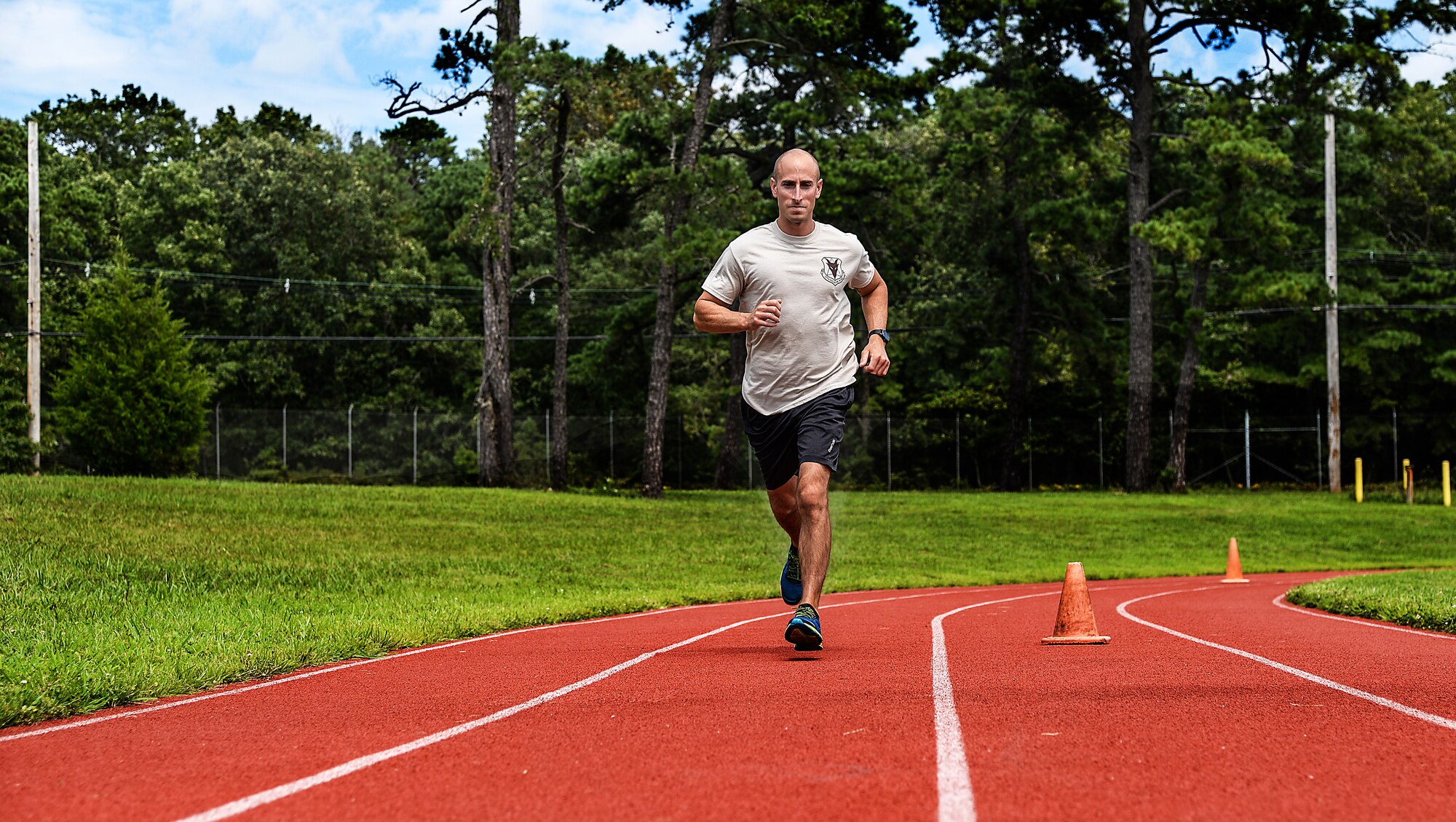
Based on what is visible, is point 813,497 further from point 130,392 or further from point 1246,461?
point 1246,461

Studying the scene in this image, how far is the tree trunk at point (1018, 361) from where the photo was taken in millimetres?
42219

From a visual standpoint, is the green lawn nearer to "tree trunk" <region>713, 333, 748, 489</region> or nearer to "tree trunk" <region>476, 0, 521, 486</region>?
"tree trunk" <region>476, 0, 521, 486</region>

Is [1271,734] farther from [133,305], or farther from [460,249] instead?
[460,249]

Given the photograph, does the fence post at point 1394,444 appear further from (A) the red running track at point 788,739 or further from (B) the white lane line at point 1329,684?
(A) the red running track at point 788,739

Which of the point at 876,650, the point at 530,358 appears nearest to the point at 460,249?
the point at 530,358

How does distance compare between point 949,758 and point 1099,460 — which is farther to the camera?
point 1099,460

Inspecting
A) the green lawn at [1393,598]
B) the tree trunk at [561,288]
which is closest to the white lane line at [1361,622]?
the green lawn at [1393,598]

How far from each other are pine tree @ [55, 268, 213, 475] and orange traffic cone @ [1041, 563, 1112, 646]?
23.0 metres

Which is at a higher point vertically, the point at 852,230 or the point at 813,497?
the point at 852,230

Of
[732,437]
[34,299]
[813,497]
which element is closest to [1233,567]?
[813,497]

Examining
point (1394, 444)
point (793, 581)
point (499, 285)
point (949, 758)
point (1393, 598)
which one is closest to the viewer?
point (949, 758)

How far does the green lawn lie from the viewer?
10484 millimetres

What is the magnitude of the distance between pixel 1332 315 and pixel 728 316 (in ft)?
112

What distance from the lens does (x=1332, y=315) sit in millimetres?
37250
